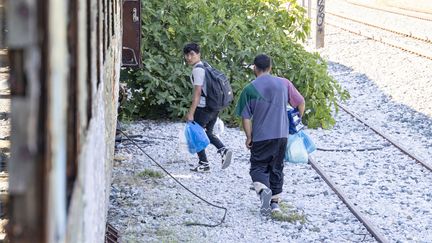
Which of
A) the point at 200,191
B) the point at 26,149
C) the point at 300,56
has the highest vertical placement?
the point at 26,149

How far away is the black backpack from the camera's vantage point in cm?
917

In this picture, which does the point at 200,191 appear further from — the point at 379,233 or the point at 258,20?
the point at 258,20

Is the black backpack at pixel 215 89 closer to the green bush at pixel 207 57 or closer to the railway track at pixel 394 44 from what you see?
the green bush at pixel 207 57

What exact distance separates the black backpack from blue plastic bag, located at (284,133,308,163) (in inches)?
64.5

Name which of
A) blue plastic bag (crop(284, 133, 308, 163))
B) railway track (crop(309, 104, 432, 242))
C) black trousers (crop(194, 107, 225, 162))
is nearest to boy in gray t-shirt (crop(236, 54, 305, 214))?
blue plastic bag (crop(284, 133, 308, 163))

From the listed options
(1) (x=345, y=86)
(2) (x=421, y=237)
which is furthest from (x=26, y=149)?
(1) (x=345, y=86)

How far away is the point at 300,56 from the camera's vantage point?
13.8 metres

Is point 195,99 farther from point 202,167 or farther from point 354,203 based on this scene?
point 354,203

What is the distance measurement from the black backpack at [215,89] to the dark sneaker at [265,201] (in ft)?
5.86

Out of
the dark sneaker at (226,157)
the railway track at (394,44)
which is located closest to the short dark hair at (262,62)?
the dark sneaker at (226,157)

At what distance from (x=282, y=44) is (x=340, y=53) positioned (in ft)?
33.5

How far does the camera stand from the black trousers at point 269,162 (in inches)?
300

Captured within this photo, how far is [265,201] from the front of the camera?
7.85m

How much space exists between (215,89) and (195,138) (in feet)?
1.96
